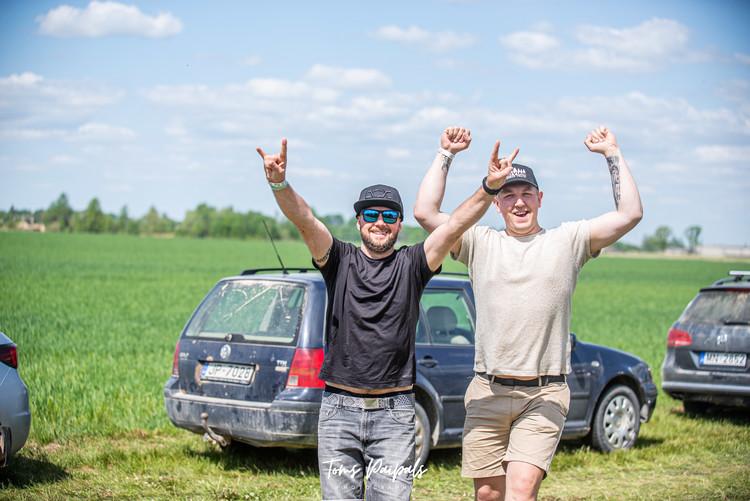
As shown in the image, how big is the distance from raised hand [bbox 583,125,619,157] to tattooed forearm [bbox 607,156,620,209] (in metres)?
0.04

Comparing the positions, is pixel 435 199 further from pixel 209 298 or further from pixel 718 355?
pixel 718 355

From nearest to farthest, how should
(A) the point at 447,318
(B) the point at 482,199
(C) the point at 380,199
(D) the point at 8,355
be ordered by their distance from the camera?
(B) the point at 482,199, (C) the point at 380,199, (D) the point at 8,355, (A) the point at 447,318

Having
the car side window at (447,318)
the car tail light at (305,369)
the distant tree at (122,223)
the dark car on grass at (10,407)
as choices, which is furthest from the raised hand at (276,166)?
the distant tree at (122,223)

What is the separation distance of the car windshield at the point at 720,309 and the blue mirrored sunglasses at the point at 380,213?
7050 millimetres

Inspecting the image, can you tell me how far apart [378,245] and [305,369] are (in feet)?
8.26

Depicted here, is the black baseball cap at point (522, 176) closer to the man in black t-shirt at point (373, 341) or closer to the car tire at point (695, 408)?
the man in black t-shirt at point (373, 341)

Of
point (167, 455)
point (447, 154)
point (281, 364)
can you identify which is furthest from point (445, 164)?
point (167, 455)

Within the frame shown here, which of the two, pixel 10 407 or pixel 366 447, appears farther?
pixel 10 407

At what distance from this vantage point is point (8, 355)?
572 cm

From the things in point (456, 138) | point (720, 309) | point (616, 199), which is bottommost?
point (720, 309)

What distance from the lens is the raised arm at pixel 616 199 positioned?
4098mm

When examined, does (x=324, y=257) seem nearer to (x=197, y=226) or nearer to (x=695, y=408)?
(x=695, y=408)

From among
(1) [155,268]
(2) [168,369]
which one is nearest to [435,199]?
(2) [168,369]

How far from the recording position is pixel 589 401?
7.84 meters
